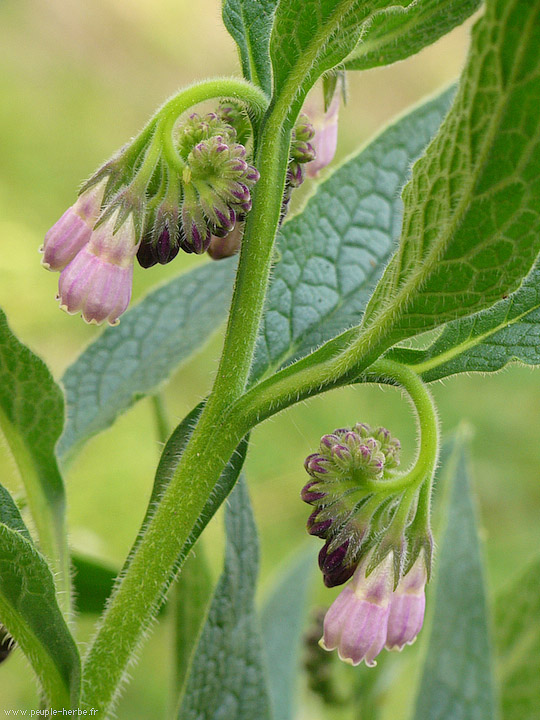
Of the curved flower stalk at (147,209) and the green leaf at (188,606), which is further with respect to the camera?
the green leaf at (188,606)

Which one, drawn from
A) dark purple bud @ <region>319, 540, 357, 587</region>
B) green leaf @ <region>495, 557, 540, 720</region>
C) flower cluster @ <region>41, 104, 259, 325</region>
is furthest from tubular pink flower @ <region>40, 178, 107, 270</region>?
green leaf @ <region>495, 557, 540, 720</region>

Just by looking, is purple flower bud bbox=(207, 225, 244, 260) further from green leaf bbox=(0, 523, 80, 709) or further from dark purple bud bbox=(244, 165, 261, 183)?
green leaf bbox=(0, 523, 80, 709)

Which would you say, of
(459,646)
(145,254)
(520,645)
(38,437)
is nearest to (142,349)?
(38,437)

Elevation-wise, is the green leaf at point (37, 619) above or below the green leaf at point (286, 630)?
below

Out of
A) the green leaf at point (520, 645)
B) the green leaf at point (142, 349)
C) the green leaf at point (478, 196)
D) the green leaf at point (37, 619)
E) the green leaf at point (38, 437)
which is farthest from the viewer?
the green leaf at point (520, 645)

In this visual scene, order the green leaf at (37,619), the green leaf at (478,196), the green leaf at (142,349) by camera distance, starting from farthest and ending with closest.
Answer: the green leaf at (142,349) < the green leaf at (37,619) < the green leaf at (478,196)

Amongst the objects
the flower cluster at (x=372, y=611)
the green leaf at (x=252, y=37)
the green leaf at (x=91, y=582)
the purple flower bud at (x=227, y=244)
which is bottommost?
the flower cluster at (x=372, y=611)

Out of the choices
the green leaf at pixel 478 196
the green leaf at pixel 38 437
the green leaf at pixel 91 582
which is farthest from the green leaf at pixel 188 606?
the green leaf at pixel 478 196

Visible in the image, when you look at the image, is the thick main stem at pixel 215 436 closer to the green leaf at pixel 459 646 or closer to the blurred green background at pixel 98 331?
the green leaf at pixel 459 646
